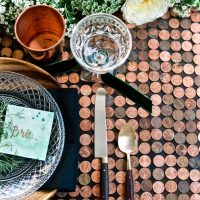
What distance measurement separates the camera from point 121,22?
0.88 metres

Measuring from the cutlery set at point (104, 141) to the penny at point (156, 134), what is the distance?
3 centimetres

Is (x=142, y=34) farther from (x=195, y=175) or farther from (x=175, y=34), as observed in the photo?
(x=195, y=175)

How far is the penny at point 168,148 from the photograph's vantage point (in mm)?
875

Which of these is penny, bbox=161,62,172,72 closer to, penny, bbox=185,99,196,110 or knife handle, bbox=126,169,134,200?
penny, bbox=185,99,196,110

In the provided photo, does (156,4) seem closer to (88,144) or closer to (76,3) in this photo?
(76,3)

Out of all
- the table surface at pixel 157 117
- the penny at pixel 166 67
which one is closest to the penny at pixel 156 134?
the table surface at pixel 157 117

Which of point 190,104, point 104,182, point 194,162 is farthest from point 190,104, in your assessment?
point 104,182

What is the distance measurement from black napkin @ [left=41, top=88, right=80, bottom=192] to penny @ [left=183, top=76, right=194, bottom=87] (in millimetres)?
193

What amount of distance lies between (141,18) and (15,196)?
36 cm

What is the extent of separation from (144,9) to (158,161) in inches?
10.1

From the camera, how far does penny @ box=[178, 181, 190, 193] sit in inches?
34.0

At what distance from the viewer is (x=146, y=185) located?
2.83ft

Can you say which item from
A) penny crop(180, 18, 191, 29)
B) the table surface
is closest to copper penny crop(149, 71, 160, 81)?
the table surface

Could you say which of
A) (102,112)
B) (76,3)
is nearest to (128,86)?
(102,112)
